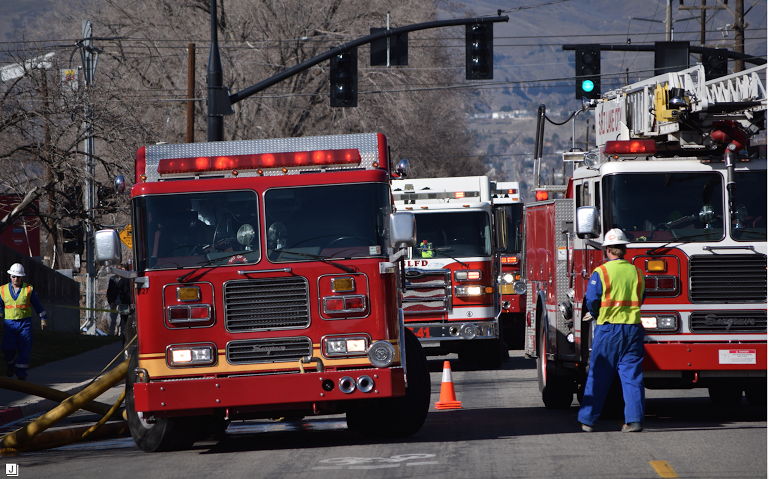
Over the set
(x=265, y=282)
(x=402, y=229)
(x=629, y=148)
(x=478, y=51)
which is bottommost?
(x=265, y=282)

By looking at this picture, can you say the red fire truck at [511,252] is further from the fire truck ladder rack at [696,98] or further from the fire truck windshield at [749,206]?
the fire truck windshield at [749,206]

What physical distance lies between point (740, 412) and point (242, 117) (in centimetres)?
2534

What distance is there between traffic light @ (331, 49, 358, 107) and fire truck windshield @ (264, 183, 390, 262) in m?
11.6

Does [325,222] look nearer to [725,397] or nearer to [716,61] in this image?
[725,397]

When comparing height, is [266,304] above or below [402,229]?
below

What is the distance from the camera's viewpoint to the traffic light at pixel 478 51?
21.2m

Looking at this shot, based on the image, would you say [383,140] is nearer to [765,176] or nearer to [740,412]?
[765,176]

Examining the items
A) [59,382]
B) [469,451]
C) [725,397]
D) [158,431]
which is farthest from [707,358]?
[59,382]

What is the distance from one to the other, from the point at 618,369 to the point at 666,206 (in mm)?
1888

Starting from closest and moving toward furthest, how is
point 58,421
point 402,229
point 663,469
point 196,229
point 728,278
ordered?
point 663,469 → point 402,229 → point 196,229 → point 58,421 → point 728,278

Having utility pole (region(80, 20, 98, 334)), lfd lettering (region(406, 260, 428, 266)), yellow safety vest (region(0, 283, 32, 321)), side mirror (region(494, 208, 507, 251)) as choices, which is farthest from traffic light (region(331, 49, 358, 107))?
yellow safety vest (region(0, 283, 32, 321))

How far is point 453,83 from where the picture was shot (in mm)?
39656

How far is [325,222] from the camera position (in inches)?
380

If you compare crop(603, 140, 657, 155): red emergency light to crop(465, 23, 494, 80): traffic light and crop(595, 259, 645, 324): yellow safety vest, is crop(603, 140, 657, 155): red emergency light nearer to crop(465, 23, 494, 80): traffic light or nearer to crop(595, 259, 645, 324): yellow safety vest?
crop(595, 259, 645, 324): yellow safety vest
